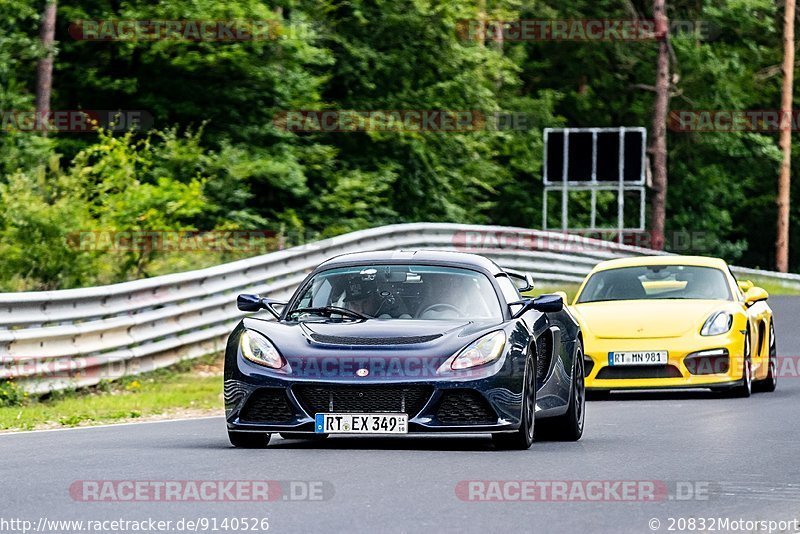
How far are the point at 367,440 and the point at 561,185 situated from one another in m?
26.6

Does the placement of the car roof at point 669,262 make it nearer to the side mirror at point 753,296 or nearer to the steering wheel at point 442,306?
the side mirror at point 753,296

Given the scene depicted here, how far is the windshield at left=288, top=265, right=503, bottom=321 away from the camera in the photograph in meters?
11.6

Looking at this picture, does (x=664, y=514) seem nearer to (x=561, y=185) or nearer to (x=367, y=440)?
(x=367, y=440)

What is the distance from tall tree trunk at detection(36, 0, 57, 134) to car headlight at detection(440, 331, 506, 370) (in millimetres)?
20712

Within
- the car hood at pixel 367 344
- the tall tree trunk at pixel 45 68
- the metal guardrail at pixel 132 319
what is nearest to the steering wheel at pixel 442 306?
the car hood at pixel 367 344

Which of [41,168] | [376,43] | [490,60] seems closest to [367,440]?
[41,168]

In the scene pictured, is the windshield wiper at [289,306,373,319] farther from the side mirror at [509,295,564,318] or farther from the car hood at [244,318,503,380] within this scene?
the side mirror at [509,295,564,318]

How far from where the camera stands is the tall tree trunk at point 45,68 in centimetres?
3062

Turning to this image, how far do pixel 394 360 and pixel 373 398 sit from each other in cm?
26

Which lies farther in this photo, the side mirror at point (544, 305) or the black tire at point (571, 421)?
the black tire at point (571, 421)

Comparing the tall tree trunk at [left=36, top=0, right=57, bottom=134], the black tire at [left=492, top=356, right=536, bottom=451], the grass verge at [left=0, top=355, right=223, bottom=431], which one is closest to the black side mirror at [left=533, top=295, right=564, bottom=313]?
the black tire at [left=492, top=356, right=536, bottom=451]

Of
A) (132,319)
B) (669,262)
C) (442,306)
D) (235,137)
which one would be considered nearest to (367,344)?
(442,306)

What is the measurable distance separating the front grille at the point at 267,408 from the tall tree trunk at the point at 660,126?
40.5 meters

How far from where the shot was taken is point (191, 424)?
13891 millimetres
